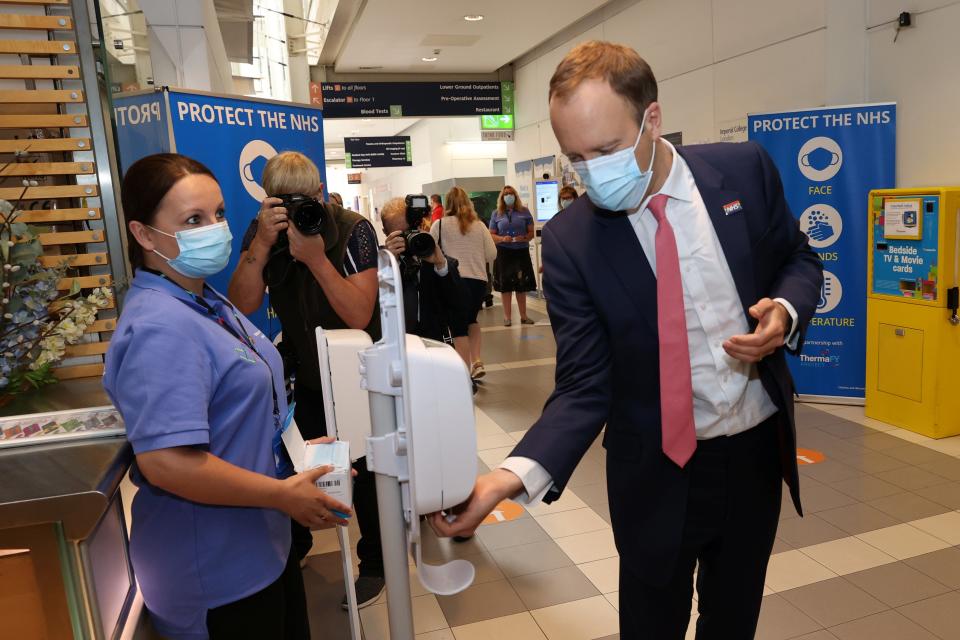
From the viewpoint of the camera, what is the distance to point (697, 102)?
7199 millimetres

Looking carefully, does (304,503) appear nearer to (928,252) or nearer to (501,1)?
(928,252)

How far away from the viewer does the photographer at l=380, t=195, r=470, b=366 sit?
154 inches

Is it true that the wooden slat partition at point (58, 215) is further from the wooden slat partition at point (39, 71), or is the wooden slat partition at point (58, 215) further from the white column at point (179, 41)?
the white column at point (179, 41)

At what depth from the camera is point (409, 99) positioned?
1117 centimetres

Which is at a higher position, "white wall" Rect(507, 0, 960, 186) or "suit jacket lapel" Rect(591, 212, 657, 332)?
"white wall" Rect(507, 0, 960, 186)

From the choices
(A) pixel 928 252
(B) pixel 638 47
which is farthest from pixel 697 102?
(A) pixel 928 252

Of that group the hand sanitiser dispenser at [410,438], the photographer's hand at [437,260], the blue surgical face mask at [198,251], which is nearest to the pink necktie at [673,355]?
the hand sanitiser dispenser at [410,438]

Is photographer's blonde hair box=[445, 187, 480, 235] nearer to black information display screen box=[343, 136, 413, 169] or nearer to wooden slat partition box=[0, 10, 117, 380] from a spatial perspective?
wooden slat partition box=[0, 10, 117, 380]

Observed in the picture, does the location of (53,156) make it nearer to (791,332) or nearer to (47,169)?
(47,169)

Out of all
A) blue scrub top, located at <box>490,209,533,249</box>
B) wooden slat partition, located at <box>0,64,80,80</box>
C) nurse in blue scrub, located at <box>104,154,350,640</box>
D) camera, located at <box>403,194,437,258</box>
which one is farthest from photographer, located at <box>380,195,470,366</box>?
blue scrub top, located at <box>490,209,533,249</box>

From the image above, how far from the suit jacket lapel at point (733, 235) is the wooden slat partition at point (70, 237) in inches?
75.3

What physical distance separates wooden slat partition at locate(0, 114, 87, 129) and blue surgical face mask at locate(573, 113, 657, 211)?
1.77 m

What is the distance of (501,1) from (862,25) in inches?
155

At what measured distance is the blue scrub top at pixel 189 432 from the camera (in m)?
1.27
